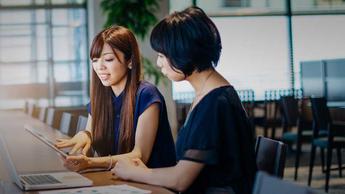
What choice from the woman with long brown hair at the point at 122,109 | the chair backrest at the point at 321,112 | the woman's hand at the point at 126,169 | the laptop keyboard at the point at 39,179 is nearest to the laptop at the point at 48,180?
the laptop keyboard at the point at 39,179

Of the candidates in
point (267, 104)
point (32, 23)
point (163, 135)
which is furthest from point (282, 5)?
point (163, 135)

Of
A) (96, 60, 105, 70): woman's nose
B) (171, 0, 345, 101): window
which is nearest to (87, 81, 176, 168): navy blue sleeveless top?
(96, 60, 105, 70): woman's nose

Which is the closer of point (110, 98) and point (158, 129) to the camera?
point (158, 129)

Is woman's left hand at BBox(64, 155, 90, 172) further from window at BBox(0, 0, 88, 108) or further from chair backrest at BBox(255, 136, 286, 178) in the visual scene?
window at BBox(0, 0, 88, 108)

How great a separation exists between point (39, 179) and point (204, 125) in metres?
0.55

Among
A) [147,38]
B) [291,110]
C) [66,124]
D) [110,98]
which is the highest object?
[147,38]

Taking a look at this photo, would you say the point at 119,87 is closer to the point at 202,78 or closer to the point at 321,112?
the point at 202,78

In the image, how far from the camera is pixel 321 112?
627cm

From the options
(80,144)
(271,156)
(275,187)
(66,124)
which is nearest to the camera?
(275,187)

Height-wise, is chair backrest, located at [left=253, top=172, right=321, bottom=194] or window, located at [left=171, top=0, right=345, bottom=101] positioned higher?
window, located at [left=171, top=0, right=345, bottom=101]

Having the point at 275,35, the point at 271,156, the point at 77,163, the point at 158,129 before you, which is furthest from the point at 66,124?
the point at 275,35

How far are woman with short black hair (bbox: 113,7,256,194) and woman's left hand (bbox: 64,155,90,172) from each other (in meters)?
0.30

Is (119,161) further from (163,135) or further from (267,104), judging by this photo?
(267,104)

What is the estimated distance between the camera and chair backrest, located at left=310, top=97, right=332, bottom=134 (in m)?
6.23
